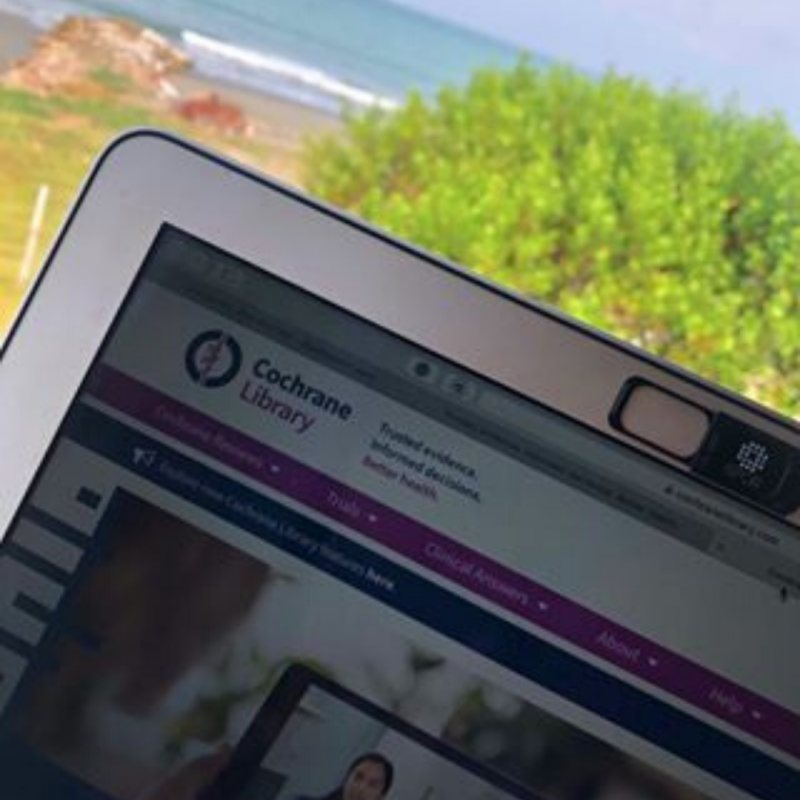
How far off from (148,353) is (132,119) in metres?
0.69

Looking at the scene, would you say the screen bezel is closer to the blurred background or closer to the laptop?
the laptop

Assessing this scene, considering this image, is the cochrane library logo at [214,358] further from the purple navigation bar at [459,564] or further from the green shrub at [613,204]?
the green shrub at [613,204]

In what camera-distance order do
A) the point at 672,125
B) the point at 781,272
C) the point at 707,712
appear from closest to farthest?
1. the point at 707,712
2. the point at 781,272
3. the point at 672,125

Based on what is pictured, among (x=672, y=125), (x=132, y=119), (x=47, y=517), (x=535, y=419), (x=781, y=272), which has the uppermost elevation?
(x=672, y=125)

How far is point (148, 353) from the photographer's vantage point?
519 mm

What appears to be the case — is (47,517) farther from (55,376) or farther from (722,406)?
(722,406)

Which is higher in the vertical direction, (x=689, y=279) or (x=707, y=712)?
(x=689, y=279)

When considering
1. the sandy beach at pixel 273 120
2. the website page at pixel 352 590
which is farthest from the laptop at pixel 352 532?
the sandy beach at pixel 273 120

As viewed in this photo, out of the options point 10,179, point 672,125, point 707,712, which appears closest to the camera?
point 707,712

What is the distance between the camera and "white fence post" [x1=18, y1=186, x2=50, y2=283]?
875 millimetres

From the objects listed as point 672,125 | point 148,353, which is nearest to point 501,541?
point 148,353

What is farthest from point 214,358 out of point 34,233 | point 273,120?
point 273,120

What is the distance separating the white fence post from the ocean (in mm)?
206

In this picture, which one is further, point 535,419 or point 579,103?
point 579,103
